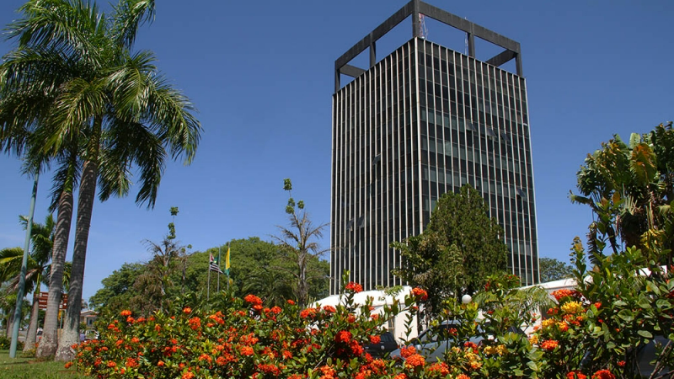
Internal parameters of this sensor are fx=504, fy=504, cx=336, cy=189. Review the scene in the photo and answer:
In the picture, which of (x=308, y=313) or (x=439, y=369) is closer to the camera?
(x=439, y=369)

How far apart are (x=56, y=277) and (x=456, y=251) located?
12354mm

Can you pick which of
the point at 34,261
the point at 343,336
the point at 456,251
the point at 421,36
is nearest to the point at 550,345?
the point at 343,336

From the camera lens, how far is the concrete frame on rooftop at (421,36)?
147 feet

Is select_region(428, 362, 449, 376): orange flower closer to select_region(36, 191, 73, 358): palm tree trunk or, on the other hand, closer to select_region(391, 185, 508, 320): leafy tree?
select_region(36, 191, 73, 358): palm tree trunk

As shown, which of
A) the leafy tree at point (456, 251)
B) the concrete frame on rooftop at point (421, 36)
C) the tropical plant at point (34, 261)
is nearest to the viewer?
the leafy tree at point (456, 251)

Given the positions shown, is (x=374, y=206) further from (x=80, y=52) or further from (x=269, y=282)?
(x=80, y=52)

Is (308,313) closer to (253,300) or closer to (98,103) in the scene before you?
(253,300)

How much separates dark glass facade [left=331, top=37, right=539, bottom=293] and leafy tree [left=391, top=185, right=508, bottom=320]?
22109mm

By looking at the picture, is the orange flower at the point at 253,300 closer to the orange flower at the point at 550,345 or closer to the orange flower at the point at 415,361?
the orange flower at the point at 415,361

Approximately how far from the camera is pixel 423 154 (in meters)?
43.2

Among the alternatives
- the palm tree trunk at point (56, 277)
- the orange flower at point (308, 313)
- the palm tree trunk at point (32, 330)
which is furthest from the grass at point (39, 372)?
the palm tree trunk at point (32, 330)

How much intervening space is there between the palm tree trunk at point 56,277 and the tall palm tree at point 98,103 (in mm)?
289

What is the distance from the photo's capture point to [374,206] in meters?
46.3

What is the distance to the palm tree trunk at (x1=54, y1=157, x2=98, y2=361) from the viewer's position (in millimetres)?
11688
